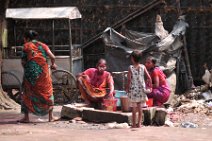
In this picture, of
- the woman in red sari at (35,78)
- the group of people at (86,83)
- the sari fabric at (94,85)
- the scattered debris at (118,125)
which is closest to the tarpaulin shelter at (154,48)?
the sari fabric at (94,85)

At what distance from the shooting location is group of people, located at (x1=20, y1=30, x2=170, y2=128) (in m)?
8.56

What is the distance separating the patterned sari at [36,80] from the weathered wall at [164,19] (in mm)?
6405

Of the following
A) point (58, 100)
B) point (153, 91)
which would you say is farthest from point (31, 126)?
point (58, 100)

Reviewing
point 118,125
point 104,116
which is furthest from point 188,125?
point 104,116

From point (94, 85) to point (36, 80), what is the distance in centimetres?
159

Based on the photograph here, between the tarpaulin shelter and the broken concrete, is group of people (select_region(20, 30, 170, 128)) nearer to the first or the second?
the broken concrete

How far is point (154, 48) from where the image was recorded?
13094 mm

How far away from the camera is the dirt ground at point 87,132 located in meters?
7.36

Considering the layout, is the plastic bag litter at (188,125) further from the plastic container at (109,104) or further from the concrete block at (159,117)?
the plastic container at (109,104)

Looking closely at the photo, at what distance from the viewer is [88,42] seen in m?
15.2

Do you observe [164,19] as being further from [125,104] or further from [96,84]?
[125,104]

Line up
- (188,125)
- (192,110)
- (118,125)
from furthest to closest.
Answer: (192,110)
(188,125)
(118,125)

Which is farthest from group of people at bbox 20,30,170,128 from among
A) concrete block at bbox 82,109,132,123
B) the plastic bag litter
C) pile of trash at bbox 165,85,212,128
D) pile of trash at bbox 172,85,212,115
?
pile of trash at bbox 172,85,212,115

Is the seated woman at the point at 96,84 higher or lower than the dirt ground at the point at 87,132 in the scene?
higher
